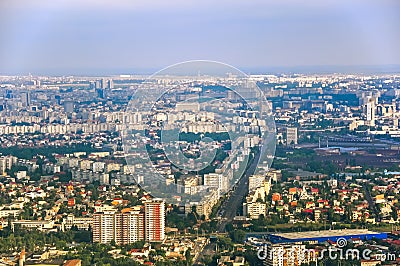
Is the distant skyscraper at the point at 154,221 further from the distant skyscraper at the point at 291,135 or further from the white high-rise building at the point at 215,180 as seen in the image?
the distant skyscraper at the point at 291,135

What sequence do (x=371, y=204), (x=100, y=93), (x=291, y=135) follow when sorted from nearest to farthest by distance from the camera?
(x=371, y=204) → (x=291, y=135) → (x=100, y=93)

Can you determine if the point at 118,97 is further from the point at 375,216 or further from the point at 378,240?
the point at 378,240

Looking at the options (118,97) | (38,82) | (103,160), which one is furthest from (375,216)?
(38,82)

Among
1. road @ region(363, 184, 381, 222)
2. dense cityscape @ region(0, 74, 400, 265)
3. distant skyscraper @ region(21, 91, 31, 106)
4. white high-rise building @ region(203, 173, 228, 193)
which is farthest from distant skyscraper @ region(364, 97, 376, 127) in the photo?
white high-rise building @ region(203, 173, 228, 193)

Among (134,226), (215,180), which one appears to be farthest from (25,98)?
(215,180)

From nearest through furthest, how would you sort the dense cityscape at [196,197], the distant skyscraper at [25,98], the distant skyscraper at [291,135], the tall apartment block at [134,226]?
1. the dense cityscape at [196,197]
2. the tall apartment block at [134,226]
3. the distant skyscraper at [291,135]
4. the distant skyscraper at [25,98]

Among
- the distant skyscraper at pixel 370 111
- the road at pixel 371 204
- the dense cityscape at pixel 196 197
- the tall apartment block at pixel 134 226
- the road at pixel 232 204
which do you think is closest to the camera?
the dense cityscape at pixel 196 197

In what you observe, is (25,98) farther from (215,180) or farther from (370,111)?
(215,180)

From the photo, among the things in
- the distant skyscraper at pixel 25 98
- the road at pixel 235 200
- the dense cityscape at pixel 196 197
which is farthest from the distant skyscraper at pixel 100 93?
the road at pixel 235 200
